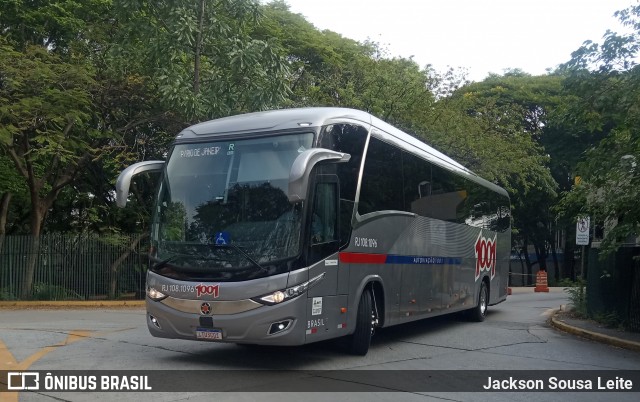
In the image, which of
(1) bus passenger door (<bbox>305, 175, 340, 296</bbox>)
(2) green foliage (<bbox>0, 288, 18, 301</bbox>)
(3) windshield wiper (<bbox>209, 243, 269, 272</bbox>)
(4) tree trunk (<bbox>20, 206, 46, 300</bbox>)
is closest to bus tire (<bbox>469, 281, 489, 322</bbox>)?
(1) bus passenger door (<bbox>305, 175, 340, 296</bbox>)

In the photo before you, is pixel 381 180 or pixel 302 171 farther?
pixel 381 180

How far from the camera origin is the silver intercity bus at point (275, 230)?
9.34 m

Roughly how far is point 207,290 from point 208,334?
581 mm

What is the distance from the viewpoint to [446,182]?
50.5 ft

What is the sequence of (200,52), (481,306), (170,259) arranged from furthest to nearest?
(200,52), (481,306), (170,259)

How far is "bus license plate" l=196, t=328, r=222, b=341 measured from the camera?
9.40 meters

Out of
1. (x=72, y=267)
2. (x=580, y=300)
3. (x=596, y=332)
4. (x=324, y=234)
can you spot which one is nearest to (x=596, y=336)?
(x=596, y=332)

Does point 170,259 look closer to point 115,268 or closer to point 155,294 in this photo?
point 155,294

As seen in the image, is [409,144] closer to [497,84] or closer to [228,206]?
[228,206]

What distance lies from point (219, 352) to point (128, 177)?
307 centimetres

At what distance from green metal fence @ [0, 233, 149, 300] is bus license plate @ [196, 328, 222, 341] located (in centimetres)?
1690

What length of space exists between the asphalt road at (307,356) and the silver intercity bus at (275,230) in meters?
Answer: 0.60

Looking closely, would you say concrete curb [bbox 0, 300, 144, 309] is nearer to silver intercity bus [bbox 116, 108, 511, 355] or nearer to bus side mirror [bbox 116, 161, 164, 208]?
silver intercity bus [bbox 116, 108, 511, 355]

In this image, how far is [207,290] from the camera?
944 centimetres
